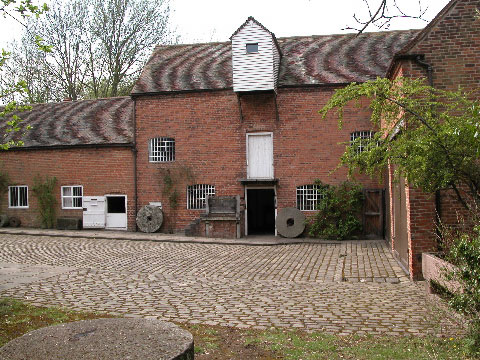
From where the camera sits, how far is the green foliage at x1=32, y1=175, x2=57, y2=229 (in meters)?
23.6

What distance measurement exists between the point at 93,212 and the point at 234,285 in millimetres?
14674

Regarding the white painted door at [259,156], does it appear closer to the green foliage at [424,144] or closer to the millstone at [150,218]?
the millstone at [150,218]

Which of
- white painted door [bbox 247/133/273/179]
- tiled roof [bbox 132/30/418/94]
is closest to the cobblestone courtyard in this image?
white painted door [bbox 247/133/273/179]

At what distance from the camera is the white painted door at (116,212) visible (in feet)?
74.6

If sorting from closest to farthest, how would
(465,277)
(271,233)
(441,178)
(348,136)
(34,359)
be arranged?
(34,359) → (465,277) → (441,178) → (348,136) → (271,233)

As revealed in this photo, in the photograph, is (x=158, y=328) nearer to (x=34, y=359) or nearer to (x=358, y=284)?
(x=34, y=359)

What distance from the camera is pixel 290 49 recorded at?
77.5 feet

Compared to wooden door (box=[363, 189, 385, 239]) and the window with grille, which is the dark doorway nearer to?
the window with grille

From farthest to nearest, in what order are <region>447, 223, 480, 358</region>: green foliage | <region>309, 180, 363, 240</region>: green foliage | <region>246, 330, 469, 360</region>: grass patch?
1. <region>309, 180, 363, 240</region>: green foliage
2. <region>246, 330, 469, 360</region>: grass patch
3. <region>447, 223, 480, 358</region>: green foliage

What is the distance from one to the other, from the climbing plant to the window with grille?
714 millimetres

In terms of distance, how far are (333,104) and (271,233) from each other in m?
14.3

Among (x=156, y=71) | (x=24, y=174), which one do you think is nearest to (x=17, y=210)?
(x=24, y=174)

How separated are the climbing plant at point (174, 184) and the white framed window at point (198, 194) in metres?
0.39

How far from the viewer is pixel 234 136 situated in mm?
21297
